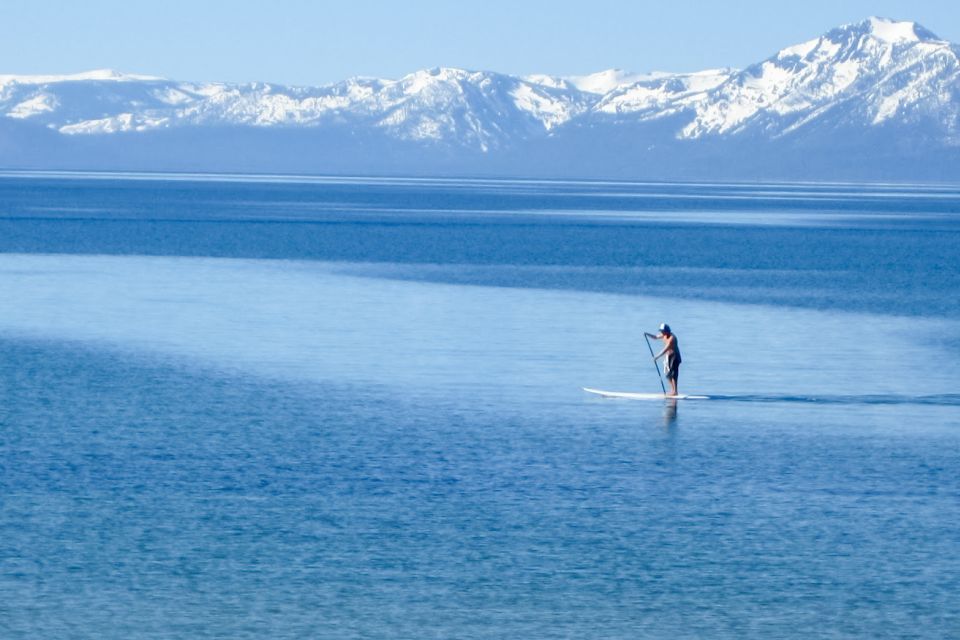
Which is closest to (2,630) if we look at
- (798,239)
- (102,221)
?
(798,239)

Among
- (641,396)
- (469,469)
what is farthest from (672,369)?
(469,469)

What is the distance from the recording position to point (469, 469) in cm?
3466

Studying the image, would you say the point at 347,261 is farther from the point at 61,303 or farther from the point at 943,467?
the point at 943,467

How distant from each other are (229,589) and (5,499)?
714 cm

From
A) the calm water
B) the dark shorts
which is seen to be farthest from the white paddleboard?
the calm water

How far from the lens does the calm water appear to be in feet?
83.5

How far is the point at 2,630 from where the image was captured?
23.8 m

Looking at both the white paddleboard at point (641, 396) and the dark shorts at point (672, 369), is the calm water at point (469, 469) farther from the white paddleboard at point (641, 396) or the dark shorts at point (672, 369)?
the dark shorts at point (672, 369)

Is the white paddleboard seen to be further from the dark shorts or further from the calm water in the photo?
the calm water

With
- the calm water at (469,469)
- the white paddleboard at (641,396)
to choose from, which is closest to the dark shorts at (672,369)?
the white paddleboard at (641,396)

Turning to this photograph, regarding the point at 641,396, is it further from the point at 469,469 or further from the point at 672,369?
the point at 469,469

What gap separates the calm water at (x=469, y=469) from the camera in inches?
1001

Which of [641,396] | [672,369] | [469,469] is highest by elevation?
[672,369]

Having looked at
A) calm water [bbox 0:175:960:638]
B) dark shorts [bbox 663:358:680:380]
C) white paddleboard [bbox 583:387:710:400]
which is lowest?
calm water [bbox 0:175:960:638]
